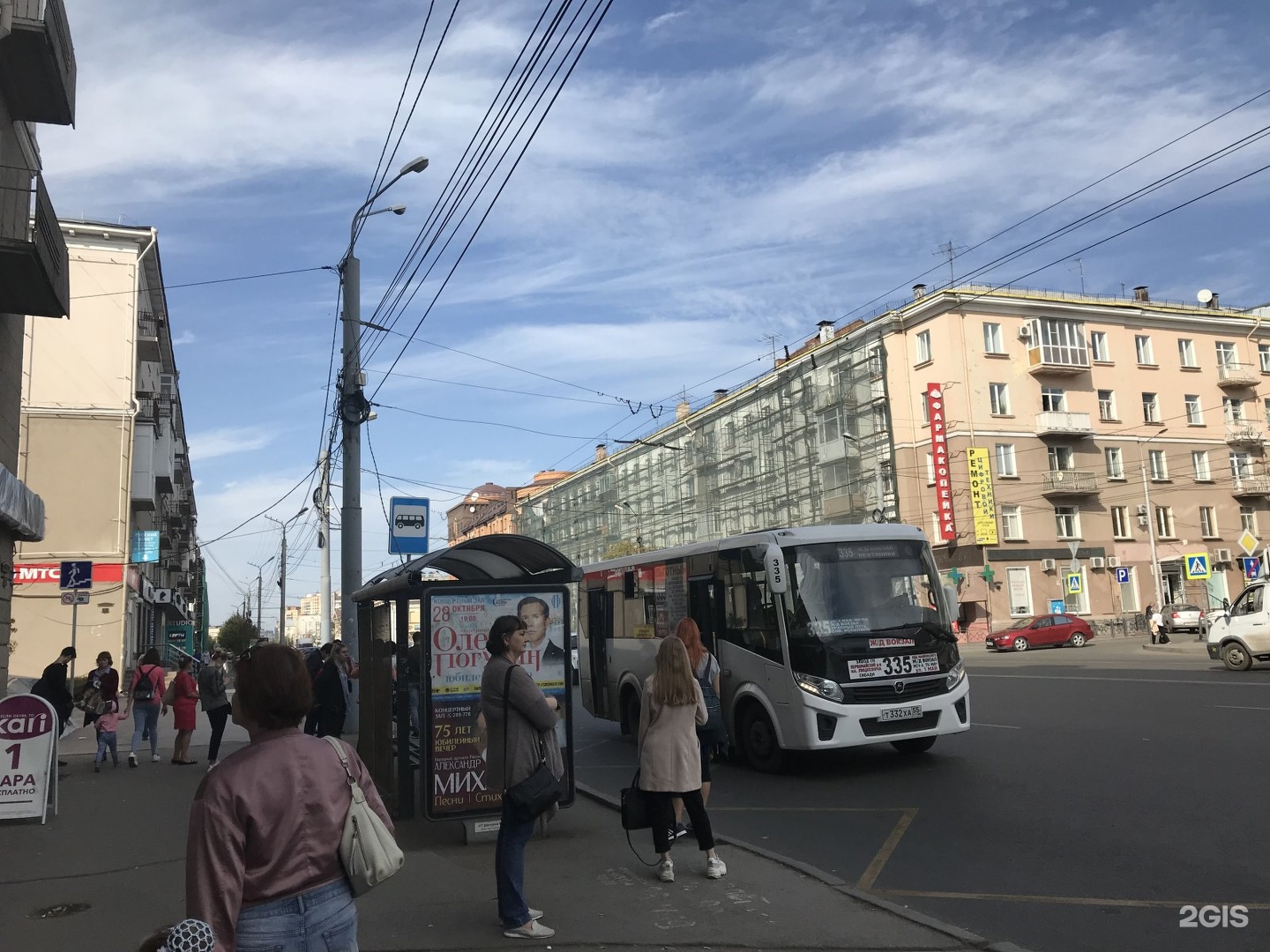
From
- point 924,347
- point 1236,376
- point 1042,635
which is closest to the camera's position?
point 1042,635

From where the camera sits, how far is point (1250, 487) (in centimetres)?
5553

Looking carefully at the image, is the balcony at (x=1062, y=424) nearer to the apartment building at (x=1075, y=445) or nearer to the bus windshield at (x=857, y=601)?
the apartment building at (x=1075, y=445)

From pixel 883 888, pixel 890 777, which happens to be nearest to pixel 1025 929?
pixel 883 888

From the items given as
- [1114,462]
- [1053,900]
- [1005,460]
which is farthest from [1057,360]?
[1053,900]

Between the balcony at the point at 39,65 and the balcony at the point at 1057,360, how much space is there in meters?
45.4

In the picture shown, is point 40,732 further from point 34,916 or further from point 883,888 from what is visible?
point 883,888

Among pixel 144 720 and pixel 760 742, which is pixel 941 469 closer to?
pixel 760 742

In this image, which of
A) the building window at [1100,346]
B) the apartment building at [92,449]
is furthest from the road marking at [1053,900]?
the building window at [1100,346]

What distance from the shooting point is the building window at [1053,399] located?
171ft

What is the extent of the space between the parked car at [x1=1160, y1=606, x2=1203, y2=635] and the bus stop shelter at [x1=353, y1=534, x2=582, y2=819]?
133ft

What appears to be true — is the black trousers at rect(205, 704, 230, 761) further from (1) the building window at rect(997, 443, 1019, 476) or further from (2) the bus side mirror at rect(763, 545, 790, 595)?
(1) the building window at rect(997, 443, 1019, 476)

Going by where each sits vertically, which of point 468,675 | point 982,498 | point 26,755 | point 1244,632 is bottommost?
point 26,755

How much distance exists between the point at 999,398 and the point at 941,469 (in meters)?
5.90

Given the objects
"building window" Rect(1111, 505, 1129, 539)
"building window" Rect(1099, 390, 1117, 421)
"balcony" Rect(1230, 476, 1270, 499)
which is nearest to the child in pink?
"building window" Rect(1111, 505, 1129, 539)
